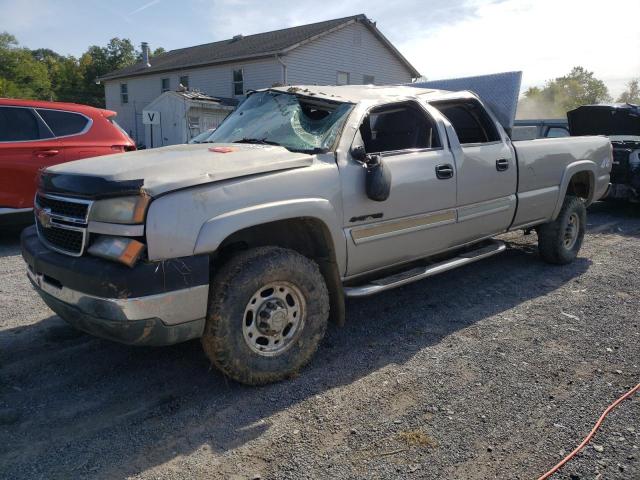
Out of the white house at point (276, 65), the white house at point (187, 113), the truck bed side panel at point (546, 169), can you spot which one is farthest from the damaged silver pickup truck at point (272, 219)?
the white house at point (276, 65)

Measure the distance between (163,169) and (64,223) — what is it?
2.25 feet

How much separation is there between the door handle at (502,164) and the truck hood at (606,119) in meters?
6.80

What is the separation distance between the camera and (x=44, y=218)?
3148mm

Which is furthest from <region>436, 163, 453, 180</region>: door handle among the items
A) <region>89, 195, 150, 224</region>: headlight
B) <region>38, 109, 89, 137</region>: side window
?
<region>38, 109, 89, 137</region>: side window

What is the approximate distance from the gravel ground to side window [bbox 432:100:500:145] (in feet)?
5.41

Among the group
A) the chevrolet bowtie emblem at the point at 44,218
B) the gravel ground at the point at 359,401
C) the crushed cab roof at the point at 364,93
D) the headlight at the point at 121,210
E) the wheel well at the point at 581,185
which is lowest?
the gravel ground at the point at 359,401

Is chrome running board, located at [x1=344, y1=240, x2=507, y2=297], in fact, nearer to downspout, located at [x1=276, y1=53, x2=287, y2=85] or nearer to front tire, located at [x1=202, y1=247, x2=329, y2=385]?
front tire, located at [x1=202, y1=247, x2=329, y2=385]

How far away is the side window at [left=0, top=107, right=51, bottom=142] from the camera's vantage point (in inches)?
254

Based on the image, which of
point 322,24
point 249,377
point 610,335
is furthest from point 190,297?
point 322,24

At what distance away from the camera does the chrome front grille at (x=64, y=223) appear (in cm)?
285

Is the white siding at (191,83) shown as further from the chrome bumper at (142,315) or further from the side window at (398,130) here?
the chrome bumper at (142,315)

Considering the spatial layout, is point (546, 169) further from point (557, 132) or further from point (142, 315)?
point (557, 132)

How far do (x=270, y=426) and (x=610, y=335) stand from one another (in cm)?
291

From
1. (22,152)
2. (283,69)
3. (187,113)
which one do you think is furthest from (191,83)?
(22,152)
